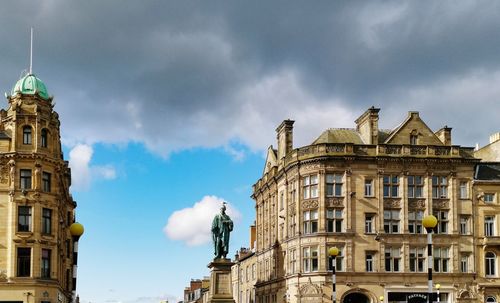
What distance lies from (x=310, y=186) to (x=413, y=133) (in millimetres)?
10632

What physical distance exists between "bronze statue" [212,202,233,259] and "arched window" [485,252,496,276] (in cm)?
2338

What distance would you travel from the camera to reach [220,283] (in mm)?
65062

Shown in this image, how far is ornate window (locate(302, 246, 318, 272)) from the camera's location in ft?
230

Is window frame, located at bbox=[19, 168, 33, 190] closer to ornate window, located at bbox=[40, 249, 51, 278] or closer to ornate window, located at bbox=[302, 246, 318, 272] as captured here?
ornate window, located at bbox=[40, 249, 51, 278]

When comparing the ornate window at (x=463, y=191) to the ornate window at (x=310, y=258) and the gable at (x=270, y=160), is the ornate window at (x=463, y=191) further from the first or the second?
the gable at (x=270, y=160)

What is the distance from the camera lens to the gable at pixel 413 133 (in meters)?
72.9

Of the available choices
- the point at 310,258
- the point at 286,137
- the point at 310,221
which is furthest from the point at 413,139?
the point at 310,258

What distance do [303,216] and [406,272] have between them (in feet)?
33.0

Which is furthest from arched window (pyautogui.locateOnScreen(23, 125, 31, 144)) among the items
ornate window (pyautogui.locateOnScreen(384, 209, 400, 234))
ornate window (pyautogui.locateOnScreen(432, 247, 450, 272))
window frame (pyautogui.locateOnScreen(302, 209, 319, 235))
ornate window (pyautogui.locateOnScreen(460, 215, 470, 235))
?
ornate window (pyautogui.locateOnScreen(460, 215, 470, 235))

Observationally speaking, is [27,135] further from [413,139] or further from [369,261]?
[413,139]

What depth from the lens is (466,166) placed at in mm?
72250

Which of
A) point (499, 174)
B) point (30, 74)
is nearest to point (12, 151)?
point (30, 74)

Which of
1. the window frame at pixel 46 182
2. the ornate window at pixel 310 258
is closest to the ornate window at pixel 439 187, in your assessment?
the ornate window at pixel 310 258

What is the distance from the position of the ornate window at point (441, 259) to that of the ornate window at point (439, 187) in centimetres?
463
